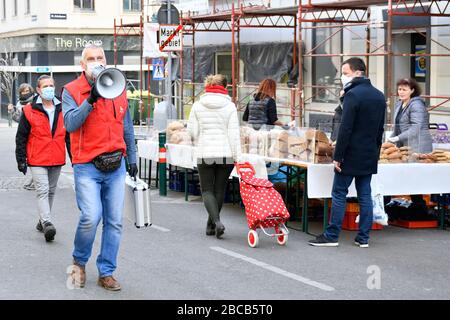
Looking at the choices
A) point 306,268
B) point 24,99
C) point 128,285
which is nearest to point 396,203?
point 306,268

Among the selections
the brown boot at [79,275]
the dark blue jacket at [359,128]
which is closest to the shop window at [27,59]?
the dark blue jacket at [359,128]

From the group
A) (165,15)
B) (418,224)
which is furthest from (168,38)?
(418,224)

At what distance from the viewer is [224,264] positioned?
979 cm

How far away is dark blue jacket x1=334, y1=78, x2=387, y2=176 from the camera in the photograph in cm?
1043

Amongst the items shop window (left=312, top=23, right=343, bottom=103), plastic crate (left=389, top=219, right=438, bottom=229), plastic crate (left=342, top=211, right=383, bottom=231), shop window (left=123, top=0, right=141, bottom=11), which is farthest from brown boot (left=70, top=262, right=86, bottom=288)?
shop window (left=123, top=0, right=141, bottom=11)

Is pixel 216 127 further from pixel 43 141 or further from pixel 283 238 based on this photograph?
pixel 43 141

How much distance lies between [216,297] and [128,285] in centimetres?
91

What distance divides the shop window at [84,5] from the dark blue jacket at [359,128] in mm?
36901

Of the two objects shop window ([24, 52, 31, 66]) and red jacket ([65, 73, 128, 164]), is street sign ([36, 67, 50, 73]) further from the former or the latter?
red jacket ([65, 73, 128, 164])

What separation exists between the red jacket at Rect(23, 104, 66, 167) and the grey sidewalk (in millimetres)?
903

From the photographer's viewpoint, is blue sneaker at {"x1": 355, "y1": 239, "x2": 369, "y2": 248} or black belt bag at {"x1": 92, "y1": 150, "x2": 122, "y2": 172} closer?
black belt bag at {"x1": 92, "y1": 150, "x2": 122, "y2": 172}

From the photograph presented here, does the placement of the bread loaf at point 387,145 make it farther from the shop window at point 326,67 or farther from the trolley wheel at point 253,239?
the shop window at point 326,67

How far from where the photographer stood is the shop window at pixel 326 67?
2259 cm
